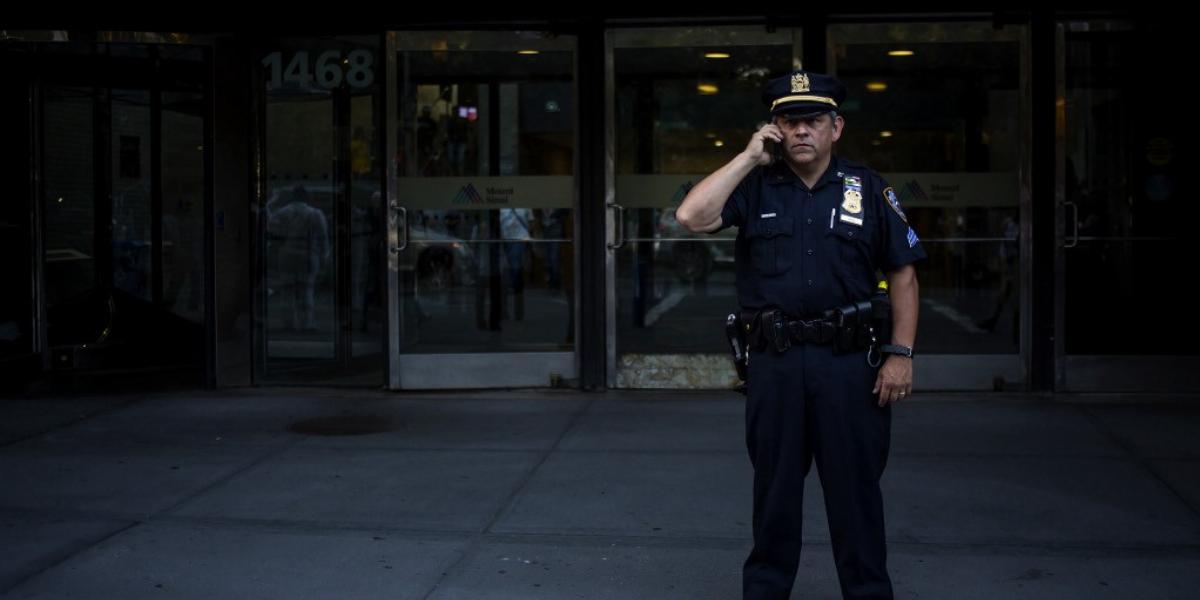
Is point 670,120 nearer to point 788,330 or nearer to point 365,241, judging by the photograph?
point 365,241

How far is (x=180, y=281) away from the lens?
995cm

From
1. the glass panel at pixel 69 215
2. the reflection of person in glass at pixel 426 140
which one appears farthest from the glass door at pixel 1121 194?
the glass panel at pixel 69 215

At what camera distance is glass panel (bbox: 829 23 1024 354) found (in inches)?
359

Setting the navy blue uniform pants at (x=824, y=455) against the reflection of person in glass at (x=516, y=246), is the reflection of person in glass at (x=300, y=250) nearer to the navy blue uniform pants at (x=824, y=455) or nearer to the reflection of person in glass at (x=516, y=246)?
the reflection of person in glass at (x=516, y=246)

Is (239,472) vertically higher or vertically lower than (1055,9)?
lower

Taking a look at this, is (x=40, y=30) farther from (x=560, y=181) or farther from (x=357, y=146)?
(x=560, y=181)

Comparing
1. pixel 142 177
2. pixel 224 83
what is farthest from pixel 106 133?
pixel 224 83

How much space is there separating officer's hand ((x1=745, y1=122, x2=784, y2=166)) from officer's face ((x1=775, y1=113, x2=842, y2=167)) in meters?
0.03

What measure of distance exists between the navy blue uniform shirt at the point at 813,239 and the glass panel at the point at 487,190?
4895 millimetres

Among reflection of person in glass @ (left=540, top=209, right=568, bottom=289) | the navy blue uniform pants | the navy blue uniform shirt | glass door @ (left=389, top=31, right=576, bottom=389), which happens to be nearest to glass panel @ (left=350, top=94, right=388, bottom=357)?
glass door @ (left=389, top=31, right=576, bottom=389)

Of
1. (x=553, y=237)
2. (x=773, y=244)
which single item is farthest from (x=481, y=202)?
(x=773, y=244)

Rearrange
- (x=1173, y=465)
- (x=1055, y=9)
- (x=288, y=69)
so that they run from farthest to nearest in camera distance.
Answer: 1. (x=288, y=69)
2. (x=1055, y=9)
3. (x=1173, y=465)

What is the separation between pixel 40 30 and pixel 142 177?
1.23 m

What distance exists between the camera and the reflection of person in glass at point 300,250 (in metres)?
9.77
